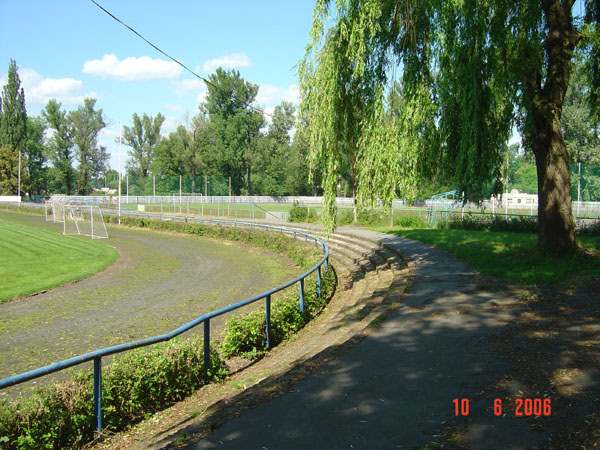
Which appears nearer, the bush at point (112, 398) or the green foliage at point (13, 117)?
the bush at point (112, 398)

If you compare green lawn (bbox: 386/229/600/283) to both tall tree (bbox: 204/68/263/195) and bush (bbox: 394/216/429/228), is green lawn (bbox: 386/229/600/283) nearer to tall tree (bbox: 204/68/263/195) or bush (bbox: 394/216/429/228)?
bush (bbox: 394/216/429/228)

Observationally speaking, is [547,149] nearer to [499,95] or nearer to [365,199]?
[499,95]

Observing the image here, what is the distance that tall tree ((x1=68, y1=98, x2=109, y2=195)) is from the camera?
10325 cm

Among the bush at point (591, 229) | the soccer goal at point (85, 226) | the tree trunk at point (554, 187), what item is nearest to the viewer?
the tree trunk at point (554, 187)

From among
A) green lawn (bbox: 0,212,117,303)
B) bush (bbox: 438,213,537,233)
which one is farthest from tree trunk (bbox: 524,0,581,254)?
green lawn (bbox: 0,212,117,303)

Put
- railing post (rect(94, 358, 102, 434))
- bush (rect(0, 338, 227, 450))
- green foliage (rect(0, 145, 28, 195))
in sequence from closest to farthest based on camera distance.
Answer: bush (rect(0, 338, 227, 450)) < railing post (rect(94, 358, 102, 434)) < green foliage (rect(0, 145, 28, 195))

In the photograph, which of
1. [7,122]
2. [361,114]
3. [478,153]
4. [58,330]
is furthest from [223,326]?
[7,122]

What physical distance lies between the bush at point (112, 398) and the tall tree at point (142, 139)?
115285 millimetres

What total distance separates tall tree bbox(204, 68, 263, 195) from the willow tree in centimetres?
7688

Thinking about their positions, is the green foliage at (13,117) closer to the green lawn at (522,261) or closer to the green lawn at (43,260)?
the green lawn at (43,260)

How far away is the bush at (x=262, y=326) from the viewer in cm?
905

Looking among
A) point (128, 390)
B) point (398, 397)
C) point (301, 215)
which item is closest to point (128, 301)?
point (128, 390)
